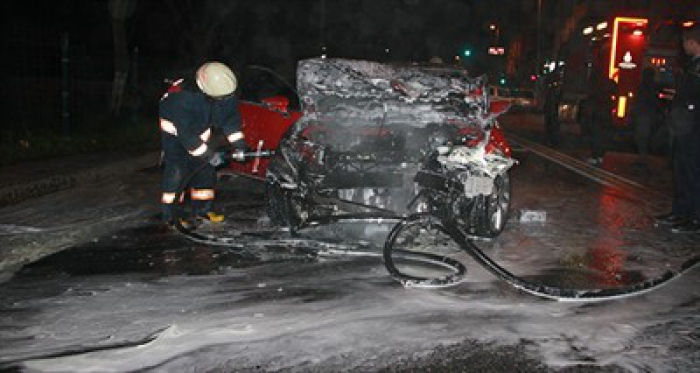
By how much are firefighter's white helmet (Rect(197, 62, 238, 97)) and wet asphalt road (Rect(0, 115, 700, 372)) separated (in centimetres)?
123

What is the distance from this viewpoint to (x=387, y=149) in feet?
20.1

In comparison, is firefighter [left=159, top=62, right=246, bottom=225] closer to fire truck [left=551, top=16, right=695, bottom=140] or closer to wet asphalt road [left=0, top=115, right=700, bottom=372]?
wet asphalt road [left=0, top=115, right=700, bottom=372]

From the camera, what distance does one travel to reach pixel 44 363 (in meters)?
3.33

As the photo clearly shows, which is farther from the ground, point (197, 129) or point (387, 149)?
point (197, 129)

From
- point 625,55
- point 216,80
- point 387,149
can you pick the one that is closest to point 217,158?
point 216,80

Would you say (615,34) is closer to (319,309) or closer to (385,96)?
(385,96)

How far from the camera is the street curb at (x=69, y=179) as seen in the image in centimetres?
751

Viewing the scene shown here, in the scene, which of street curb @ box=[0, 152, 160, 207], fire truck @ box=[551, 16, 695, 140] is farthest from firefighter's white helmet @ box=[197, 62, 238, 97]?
fire truck @ box=[551, 16, 695, 140]

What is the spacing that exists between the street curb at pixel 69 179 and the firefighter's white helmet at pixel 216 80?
2.75 meters

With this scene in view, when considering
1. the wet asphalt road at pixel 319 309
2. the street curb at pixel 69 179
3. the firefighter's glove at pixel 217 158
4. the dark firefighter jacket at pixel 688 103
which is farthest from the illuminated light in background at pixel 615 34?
the firefighter's glove at pixel 217 158

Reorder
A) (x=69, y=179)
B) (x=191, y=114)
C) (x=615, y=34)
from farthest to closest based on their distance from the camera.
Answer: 1. (x=615, y=34)
2. (x=69, y=179)
3. (x=191, y=114)

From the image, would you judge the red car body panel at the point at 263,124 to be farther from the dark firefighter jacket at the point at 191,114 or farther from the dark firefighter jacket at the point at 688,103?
the dark firefighter jacket at the point at 688,103

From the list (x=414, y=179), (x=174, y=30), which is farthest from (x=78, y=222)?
(x=174, y=30)

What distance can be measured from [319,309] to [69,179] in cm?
564
